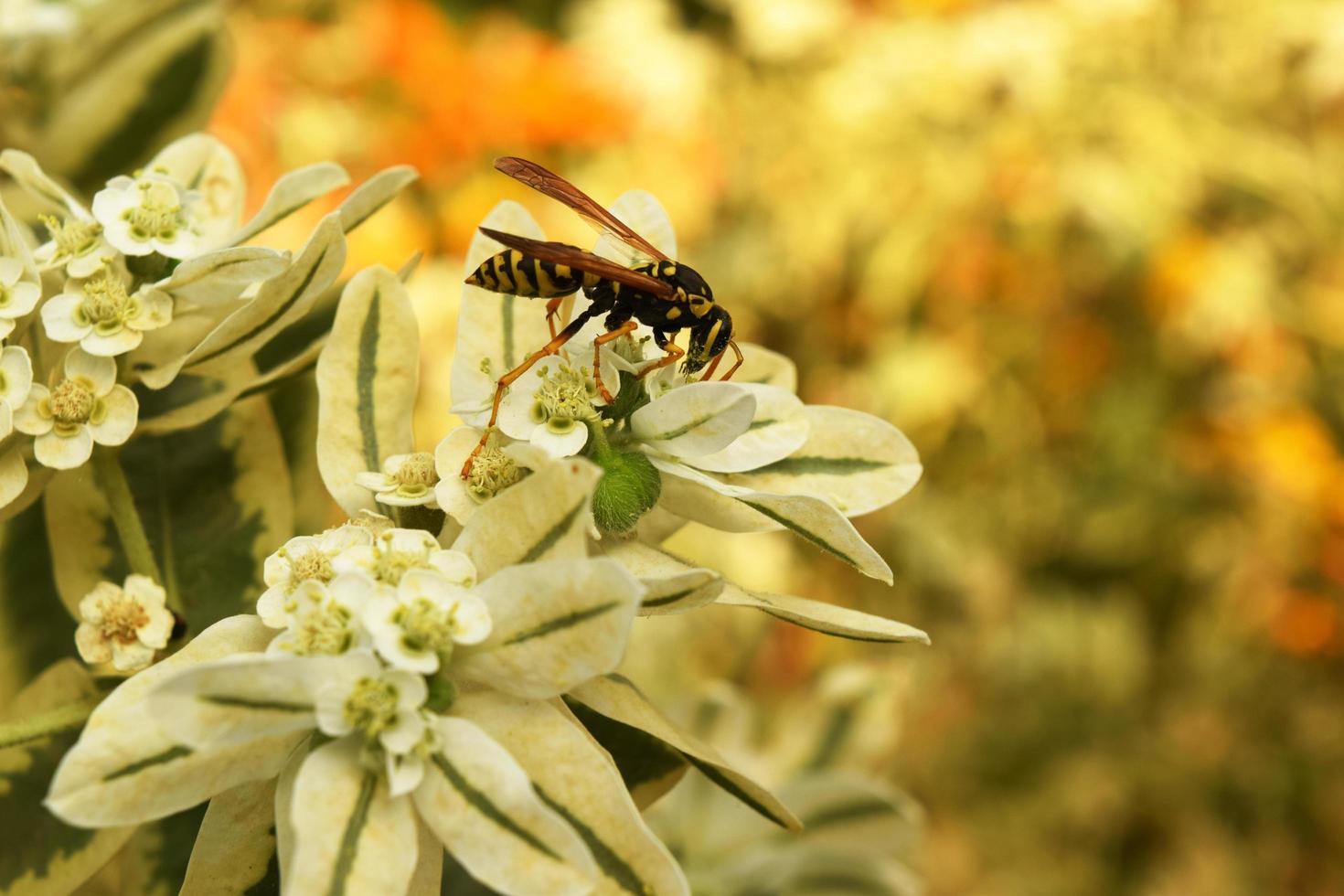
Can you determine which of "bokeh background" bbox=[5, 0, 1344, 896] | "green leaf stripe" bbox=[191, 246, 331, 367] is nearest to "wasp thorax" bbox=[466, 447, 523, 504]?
"green leaf stripe" bbox=[191, 246, 331, 367]

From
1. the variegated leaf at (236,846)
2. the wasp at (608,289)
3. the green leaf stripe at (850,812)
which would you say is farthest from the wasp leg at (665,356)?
the green leaf stripe at (850,812)

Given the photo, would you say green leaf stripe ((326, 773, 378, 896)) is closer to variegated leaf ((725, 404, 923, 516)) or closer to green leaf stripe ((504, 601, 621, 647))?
green leaf stripe ((504, 601, 621, 647))

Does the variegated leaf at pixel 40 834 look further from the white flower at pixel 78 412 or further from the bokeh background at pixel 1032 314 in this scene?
the bokeh background at pixel 1032 314

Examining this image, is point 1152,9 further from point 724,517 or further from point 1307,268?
point 724,517

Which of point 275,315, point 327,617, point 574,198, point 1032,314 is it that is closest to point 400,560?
point 327,617

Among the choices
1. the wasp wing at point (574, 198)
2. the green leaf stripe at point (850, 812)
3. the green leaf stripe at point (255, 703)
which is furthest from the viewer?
the green leaf stripe at point (850, 812)

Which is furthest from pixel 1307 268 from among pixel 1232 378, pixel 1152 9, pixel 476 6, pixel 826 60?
pixel 476 6

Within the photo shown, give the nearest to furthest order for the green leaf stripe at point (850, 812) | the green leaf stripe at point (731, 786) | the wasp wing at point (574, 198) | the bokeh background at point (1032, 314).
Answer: the green leaf stripe at point (731, 786), the wasp wing at point (574, 198), the green leaf stripe at point (850, 812), the bokeh background at point (1032, 314)
